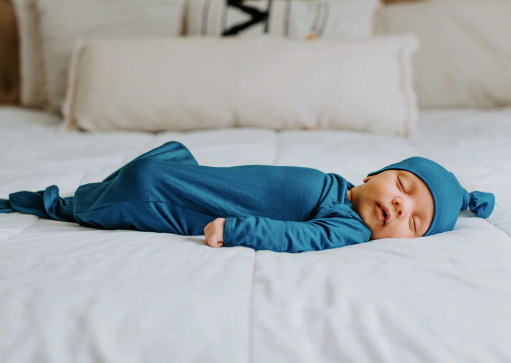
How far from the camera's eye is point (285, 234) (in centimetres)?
75

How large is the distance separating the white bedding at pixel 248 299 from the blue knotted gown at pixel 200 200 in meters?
0.05

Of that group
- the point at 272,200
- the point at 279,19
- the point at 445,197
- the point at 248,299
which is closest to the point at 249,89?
the point at 279,19

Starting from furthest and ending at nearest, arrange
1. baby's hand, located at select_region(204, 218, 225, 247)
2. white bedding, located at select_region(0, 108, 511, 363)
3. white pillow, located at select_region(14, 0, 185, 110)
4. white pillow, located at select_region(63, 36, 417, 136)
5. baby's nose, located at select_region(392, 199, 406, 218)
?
white pillow, located at select_region(14, 0, 185, 110) < white pillow, located at select_region(63, 36, 417, 136) < baby's nose, located at select_region(392, 199, 406, 218) < baby's hand, located at select_region(204, 218, 225, 247) < white bedding, located at select_region(0, 108, 511, 363)

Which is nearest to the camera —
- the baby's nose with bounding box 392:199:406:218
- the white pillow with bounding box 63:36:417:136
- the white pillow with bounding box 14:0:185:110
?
the baby's nose with bounding box 392:199:406:218

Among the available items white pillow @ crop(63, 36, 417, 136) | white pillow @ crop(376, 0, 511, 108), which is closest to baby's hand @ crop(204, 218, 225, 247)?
white pillow @ crop(63, 36, 417, 136)

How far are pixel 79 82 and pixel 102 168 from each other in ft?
1.95

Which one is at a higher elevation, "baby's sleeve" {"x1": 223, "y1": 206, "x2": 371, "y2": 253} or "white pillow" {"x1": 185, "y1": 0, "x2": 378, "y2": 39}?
"white pillow" {"x1": 185, "y1": 0, "x2": 378, "y2": 39}

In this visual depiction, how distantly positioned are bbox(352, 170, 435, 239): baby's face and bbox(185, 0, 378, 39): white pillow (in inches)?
41.7

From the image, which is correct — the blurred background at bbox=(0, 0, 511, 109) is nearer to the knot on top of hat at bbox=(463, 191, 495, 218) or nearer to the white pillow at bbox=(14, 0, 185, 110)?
the white pillow at bbox=(14, 0, 185, 110)

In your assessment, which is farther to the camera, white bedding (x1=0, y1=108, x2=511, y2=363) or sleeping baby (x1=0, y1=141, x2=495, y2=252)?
sleeping baby (x1=0, y1=141, x2=495, y2=252)

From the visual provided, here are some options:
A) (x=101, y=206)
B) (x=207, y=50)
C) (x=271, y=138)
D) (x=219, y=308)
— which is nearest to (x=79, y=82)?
(x=207, y=50)

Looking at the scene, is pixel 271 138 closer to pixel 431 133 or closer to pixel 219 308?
pixel 431 133

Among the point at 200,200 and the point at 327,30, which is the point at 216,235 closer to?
the point at 200,200

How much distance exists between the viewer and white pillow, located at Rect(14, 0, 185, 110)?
5.96 ft
